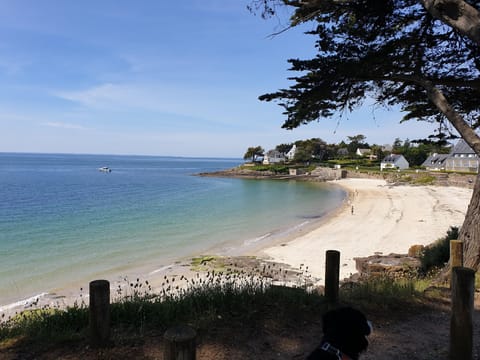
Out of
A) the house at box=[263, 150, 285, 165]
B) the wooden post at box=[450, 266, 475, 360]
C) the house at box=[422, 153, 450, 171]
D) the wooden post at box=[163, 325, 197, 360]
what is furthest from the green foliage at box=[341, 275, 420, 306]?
the house at box=[263, 150, 285, 165]

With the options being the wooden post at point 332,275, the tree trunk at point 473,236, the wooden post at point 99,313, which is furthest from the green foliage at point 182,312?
the tree trunk at point 473,236

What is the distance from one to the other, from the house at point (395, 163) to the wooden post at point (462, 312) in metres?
83.3

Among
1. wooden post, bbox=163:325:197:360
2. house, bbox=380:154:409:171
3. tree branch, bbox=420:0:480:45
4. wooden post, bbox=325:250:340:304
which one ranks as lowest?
wooden post, bbox=325:250:340:304

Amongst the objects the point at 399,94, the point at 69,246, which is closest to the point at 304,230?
the point at 69,246

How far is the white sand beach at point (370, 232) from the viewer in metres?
16.2

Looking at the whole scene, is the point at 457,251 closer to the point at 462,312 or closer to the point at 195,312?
the point at 462,312

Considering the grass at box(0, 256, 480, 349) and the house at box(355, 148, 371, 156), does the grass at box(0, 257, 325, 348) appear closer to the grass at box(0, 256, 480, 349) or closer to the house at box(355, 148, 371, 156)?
the grass at box(0, 256, 480, 349)

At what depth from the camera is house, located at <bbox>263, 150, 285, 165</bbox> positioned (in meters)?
110

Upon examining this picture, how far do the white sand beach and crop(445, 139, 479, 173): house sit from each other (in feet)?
108

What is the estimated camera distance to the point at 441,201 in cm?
3466

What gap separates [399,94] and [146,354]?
7.76 metres

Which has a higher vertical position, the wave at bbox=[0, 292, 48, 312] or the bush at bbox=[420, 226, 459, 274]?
the bush at bbox=[420, 226, 459, 274]

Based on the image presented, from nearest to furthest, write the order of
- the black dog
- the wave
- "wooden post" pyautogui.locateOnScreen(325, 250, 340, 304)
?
the black dog < "wooden post" pyautogui.locateOnScreen(325, 250, 340, 304) < the wave

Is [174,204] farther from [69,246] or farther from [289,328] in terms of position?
[289,328]
